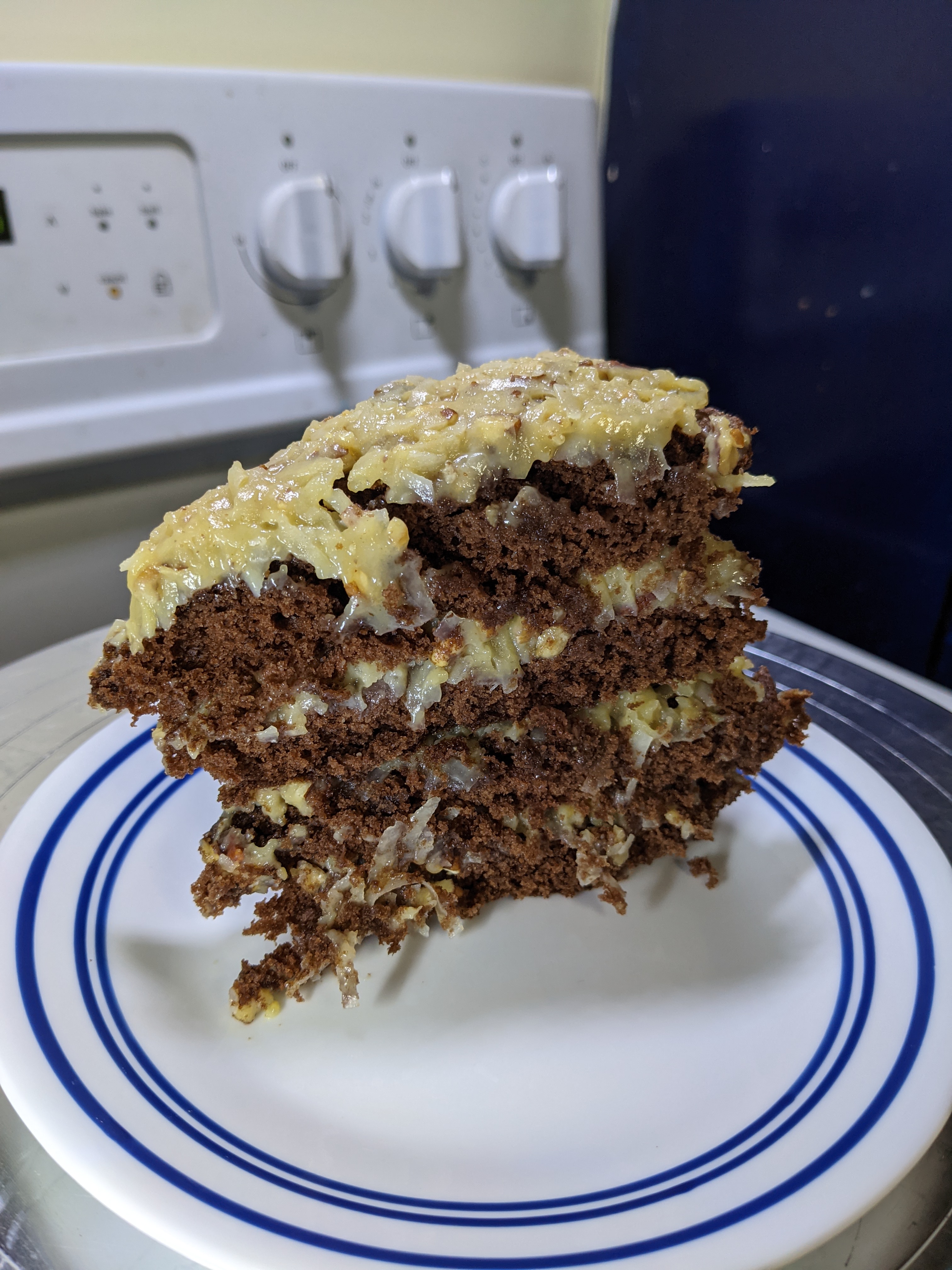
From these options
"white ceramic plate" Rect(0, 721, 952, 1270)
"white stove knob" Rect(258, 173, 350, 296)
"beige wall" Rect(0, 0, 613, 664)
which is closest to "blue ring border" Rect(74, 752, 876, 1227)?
"white ceramic plate" Rect(0, 721, 952, 1270)

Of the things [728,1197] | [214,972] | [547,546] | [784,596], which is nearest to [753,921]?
[728,1197]

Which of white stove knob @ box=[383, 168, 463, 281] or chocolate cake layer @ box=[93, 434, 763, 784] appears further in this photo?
white stove knob @ box=[383, 168, 463, 281]

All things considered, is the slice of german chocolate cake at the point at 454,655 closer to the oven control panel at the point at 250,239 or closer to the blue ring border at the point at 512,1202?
the blue ring border at the point at 512,1202

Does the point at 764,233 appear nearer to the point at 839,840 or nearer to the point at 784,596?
the point at 784,596

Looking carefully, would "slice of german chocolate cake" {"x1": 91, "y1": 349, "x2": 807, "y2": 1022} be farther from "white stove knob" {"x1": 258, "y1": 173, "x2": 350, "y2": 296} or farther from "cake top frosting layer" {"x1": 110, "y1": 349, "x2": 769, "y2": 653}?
"white stove knob" {"x1": 258, "y1": 173, "x2": 350, "y2": 296}

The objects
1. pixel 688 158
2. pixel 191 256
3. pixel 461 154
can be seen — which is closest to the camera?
pixel 191 256

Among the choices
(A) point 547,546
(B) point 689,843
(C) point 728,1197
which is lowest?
(B) point 689,843
